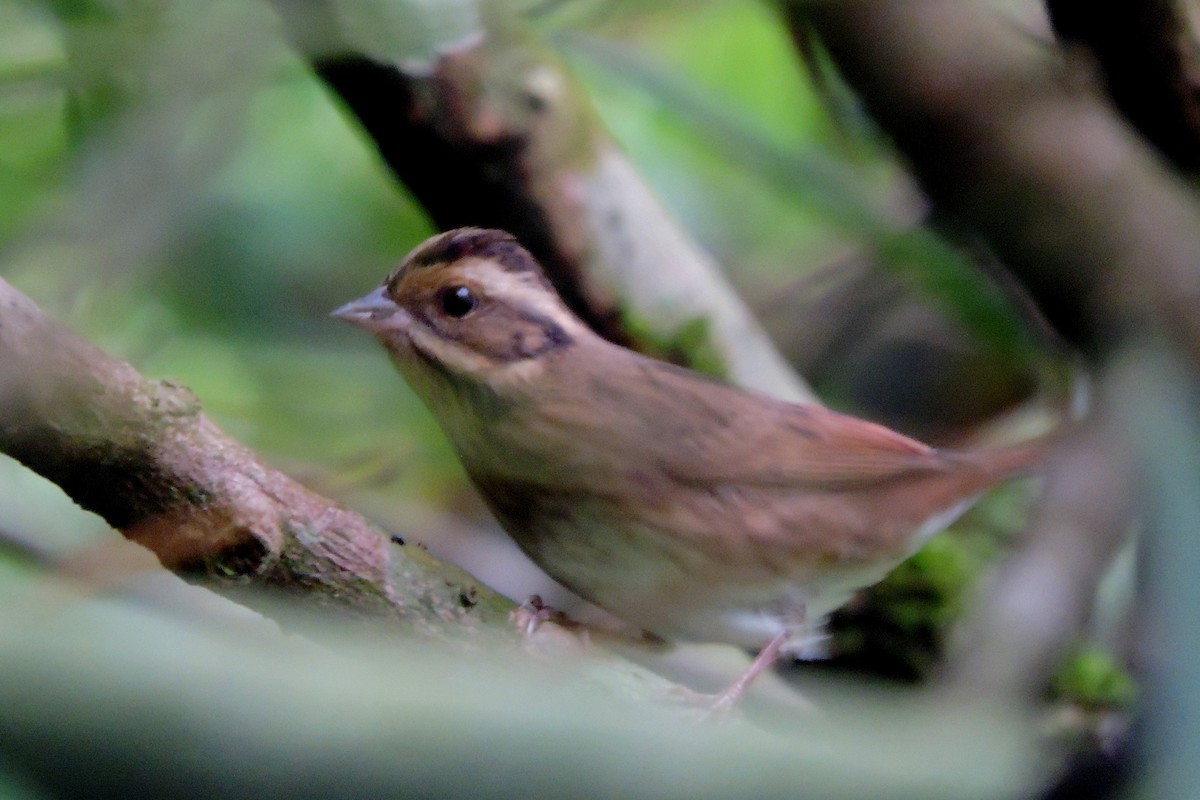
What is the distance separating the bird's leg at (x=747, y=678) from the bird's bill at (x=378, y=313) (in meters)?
0.61

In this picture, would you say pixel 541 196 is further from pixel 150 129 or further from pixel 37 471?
pixel 37 471

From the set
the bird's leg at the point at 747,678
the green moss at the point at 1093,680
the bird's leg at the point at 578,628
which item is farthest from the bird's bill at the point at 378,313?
the green moss at the point at 1093,680

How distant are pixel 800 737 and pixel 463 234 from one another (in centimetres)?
106

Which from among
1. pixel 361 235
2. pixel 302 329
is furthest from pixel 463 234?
pixel 361 235

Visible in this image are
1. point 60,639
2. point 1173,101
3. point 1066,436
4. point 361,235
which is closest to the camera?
point 60,639

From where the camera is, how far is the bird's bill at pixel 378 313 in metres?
1.57

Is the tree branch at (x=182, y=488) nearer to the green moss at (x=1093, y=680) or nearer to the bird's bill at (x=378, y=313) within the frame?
the bird's bill at (x=378, y=313)

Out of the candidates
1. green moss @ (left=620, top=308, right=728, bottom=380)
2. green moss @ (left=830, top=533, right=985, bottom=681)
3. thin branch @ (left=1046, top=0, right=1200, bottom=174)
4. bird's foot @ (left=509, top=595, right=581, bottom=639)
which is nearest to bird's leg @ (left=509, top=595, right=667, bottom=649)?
bird's foot @ (left=509, top=595, right=581, bottom=639)

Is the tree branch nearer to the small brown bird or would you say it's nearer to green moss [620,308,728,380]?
the small brown bird

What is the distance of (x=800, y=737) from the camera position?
0.63 meters

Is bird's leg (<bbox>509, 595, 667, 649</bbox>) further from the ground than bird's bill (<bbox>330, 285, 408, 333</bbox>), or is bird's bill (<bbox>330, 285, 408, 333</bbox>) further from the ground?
bird's bill (<bbox>330, 285, 408, 333</bbox>)

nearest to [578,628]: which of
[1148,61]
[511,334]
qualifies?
[511,334]

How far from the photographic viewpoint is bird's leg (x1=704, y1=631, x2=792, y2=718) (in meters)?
1.39

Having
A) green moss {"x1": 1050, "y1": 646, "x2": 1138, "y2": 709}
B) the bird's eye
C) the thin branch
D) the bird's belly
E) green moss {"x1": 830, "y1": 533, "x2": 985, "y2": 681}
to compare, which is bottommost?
the bird's belly
